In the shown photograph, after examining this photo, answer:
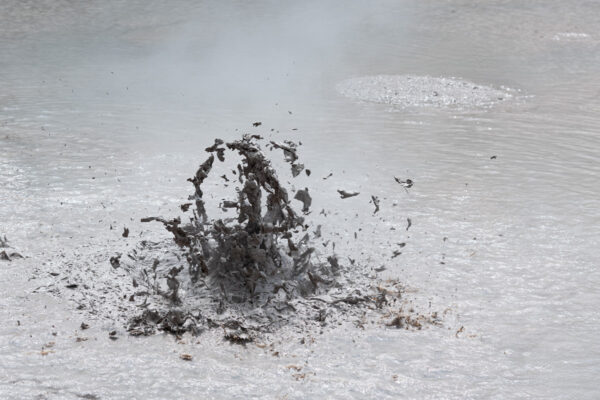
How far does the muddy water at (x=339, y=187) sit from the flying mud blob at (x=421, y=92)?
0.37m

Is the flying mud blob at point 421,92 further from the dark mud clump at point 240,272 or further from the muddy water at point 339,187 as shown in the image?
the dark mud clump at point 240,272

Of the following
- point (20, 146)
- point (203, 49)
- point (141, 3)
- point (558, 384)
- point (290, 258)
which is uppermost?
point (141, 3)

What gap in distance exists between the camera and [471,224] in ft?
19.6

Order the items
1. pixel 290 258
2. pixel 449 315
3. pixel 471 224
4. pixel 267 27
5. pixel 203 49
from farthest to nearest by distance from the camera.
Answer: pixel 267 27
pixel 203 49
pixel 471 224
pixel 290 258
pixel 449 315

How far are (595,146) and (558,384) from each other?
5.34 m

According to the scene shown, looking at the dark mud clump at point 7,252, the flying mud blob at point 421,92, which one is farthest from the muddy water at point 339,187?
the flying mud blob at point 421,92

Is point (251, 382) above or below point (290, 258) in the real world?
below

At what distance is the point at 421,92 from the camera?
10844 mm

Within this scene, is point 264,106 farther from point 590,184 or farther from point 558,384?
point 558,384

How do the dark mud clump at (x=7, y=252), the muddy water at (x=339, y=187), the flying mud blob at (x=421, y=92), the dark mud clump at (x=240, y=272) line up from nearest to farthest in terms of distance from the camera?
the muddy water at (x=339, y=187), the dark mud clump at (x=240, y=272), the dark mud clump at (x=7, y=252), the flying mud blob at (x=421, y=92)

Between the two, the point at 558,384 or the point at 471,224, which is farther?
the point at 471,224

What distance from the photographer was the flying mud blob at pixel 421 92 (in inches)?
410

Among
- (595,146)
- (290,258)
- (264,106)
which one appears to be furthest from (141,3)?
(290,258)

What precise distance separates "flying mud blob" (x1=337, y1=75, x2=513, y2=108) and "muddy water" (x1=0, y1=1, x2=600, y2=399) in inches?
14.7
